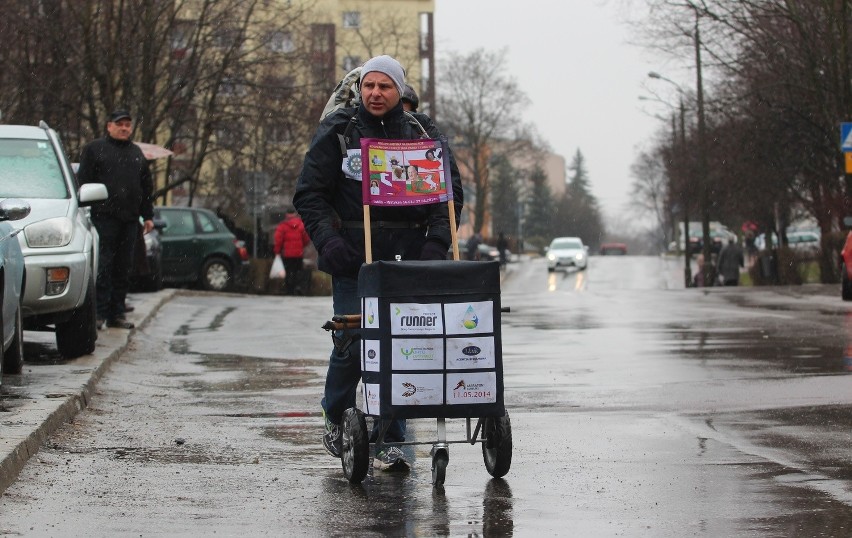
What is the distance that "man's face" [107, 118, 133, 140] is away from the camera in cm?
1328

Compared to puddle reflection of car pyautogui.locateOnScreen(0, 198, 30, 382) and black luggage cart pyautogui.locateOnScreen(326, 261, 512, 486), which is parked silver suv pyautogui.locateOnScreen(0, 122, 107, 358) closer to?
puddle reflection of car pyautogui.locateOnScreen(0, 198, 30, 382)

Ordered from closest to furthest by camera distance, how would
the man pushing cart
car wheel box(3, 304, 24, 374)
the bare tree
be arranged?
the man pushing cart
car wheel box(3, 304, 24, 374)
the bare tree

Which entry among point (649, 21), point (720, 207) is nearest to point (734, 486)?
point (649, 21)

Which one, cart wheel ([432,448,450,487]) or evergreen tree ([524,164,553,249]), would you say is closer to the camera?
cart wheel ([432,448,450,487])

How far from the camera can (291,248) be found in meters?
29.7

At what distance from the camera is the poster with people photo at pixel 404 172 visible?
21.6 feet

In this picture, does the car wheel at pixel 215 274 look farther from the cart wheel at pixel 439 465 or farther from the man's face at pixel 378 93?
the cart wheel at pixel 439 465

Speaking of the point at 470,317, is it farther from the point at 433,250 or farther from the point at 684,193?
the point at 684,193

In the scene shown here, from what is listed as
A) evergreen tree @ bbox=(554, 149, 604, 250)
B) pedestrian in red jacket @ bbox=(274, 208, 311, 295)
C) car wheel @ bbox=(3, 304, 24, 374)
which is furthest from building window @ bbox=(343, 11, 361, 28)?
evergreen tree @ bbox=(554, 149, 604, 250)

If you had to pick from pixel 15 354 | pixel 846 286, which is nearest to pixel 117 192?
pixel 15 354

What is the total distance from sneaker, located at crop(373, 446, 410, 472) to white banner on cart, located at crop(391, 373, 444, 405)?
55 cm

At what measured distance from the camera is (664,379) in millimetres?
10977

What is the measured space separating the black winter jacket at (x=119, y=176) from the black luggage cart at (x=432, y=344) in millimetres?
7118

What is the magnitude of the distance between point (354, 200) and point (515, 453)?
1464 millimetres
